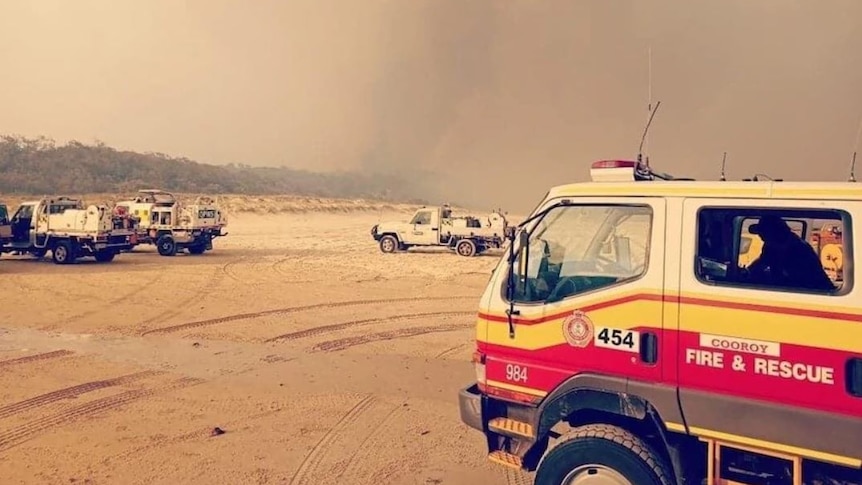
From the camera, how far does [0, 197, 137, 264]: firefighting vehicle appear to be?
61.6 ft

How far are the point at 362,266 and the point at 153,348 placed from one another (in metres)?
10.6

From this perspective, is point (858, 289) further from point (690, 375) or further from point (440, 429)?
point (440, 429)

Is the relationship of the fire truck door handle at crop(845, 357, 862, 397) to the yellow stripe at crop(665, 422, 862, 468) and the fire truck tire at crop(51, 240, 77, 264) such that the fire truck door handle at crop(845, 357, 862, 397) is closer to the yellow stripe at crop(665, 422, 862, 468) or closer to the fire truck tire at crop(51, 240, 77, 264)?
the yellow stripe at crop(665, 422, 862, 468)

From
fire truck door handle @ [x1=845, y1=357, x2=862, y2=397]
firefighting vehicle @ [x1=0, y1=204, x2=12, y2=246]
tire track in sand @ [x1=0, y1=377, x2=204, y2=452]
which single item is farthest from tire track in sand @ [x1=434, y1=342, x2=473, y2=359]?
firefighting vehicle @ [x1=0, y1=204, x2=12, y2=246]

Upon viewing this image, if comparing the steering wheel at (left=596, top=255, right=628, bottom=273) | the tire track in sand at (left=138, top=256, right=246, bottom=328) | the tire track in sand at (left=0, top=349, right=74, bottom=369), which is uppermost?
the steering wheel at (left=596, top=255, right=628, bottom=273)

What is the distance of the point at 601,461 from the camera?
3.42 metres

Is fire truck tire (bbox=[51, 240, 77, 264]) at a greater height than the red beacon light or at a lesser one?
lesser

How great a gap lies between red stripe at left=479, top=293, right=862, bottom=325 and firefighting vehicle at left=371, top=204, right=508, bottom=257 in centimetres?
1910

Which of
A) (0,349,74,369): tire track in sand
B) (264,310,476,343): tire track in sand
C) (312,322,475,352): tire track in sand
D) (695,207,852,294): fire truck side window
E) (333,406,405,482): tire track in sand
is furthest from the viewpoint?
(264,310,476,343): tire track in sand

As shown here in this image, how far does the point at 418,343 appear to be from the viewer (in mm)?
9297

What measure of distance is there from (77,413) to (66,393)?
75 cm

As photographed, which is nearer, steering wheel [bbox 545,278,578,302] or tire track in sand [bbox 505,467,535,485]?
→ steering wheel [bbox 545,278,578,302]

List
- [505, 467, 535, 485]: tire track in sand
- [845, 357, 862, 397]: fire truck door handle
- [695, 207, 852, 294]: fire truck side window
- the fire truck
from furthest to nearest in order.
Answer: [505, 467, 535, 485]: tire track in sand < [695, 207, 852, 294]: fire truck side window < the fire truck < [845, 357, 862, 397]: fire truck door handle

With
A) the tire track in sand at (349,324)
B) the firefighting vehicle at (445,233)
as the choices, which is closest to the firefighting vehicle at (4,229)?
the firefighting vehicle at (445,233)
